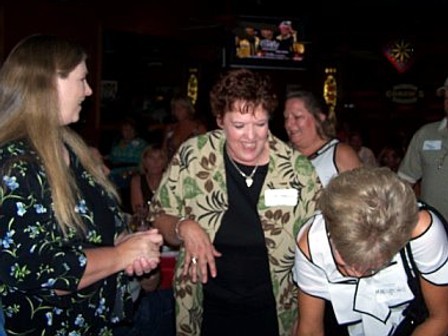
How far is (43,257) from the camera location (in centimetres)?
157

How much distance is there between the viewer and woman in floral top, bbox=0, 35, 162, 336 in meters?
1.57

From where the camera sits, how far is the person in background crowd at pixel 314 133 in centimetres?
313

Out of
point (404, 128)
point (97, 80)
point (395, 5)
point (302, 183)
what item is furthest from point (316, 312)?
point (404, 128)

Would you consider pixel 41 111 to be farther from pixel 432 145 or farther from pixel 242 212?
pixel 432 145

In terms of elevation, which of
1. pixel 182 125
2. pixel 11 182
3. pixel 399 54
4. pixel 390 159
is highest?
pixel 399 54

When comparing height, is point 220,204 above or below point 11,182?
below

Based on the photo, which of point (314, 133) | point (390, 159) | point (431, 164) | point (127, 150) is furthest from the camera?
point (390, 159)

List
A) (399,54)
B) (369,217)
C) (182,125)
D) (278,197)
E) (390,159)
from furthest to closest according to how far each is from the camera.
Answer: (399,54) → (390,159) → (182,125) → (278,197) → (369,217)

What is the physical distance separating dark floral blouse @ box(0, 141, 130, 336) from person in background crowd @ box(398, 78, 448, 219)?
2408 millimetres

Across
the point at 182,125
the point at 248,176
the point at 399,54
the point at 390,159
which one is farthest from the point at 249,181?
the point at 399,54

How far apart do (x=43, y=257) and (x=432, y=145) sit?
112 inches

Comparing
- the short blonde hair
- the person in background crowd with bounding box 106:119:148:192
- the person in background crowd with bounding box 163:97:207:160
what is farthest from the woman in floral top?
the person in background crowd with bounding box 106:119:148:192

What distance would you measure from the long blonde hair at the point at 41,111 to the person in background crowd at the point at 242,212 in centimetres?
57

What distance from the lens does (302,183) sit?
228 cm
